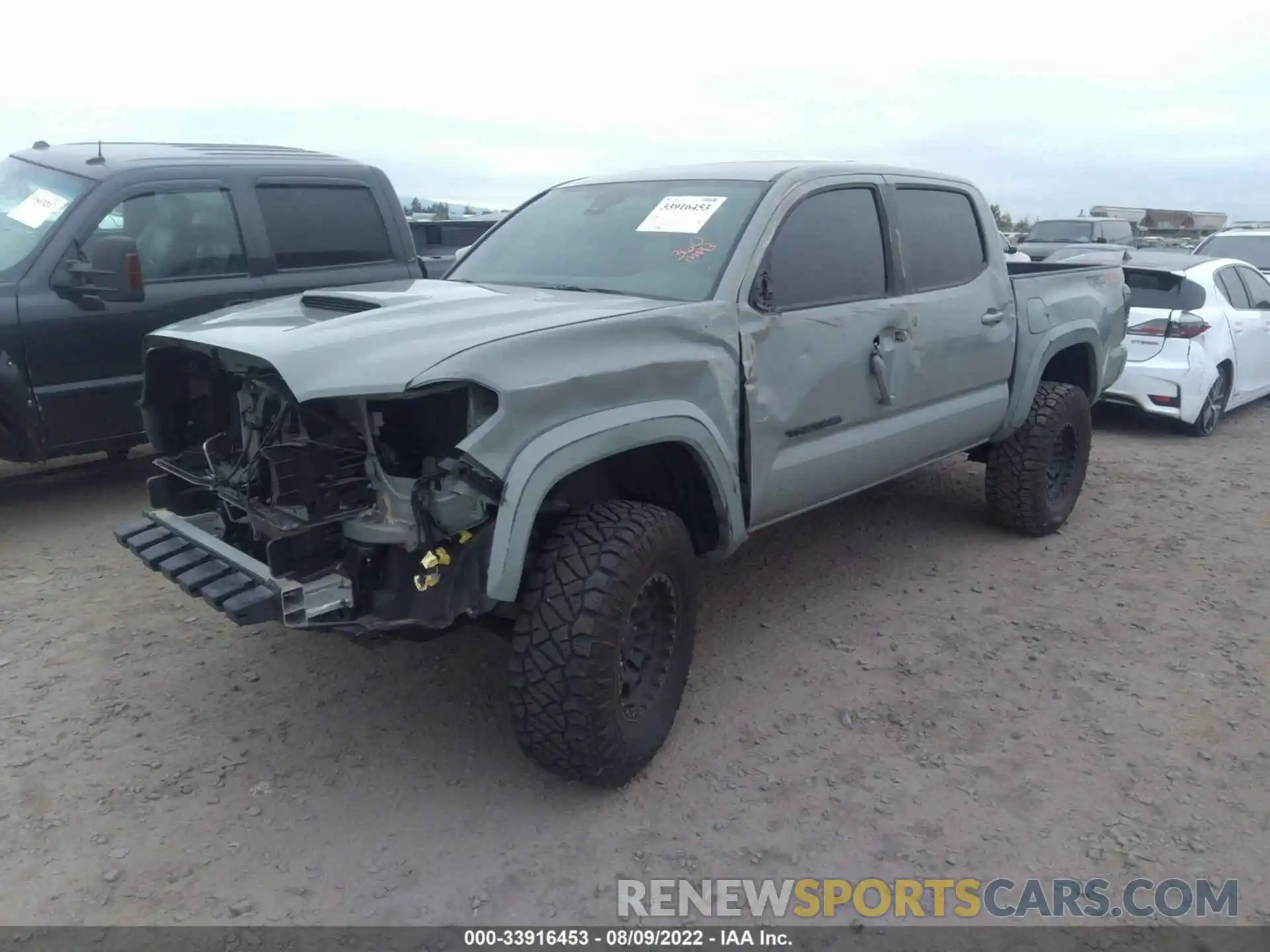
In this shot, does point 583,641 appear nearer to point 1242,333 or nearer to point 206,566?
point 206,566

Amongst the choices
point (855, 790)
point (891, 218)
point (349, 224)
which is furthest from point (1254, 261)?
point (855, 790)

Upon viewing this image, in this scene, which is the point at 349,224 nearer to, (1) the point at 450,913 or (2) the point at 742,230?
(2) the point at 742,230

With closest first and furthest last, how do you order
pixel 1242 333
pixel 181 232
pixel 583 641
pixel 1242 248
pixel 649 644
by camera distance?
pixel 583 641 → pixel 649 644 → pixel 181 232 → pixel 1242 333 → pixel 1242 248

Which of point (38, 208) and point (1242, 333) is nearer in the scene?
point (38, 208)

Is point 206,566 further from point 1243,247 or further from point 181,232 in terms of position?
point 1243,247

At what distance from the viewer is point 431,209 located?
45.7ft

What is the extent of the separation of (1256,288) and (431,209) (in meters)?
9.88

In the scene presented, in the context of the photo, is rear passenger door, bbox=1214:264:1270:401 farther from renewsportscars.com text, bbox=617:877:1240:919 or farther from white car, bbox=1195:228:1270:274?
renewsportscars.com text, bbox=617:877:1240:919

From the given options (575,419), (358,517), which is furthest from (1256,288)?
(358,517)

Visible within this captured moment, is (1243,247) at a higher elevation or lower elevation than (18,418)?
higher

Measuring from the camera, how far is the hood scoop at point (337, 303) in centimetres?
334

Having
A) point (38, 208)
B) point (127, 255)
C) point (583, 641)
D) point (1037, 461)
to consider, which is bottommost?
point (1037, 461)

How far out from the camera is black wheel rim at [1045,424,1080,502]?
564 centimetres

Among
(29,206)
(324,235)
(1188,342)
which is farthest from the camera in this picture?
(1188,342)
